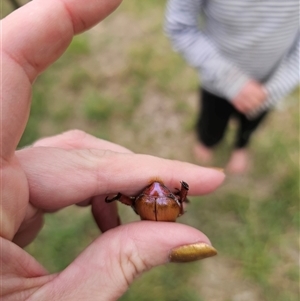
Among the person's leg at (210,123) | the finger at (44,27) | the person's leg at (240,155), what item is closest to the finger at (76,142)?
the finger at (44,27)

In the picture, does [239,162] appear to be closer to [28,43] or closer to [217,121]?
[217,121]

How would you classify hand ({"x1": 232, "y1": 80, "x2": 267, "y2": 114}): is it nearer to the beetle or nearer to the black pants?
the black pants

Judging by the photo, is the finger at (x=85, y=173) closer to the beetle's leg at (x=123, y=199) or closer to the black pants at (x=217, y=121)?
the beetle's leg at (x=123, y=199)

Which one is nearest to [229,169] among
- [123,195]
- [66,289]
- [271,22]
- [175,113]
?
[175,113]

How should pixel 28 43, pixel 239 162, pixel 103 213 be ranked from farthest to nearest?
pixel 239 162, pixel 103 213, pixel 28 43

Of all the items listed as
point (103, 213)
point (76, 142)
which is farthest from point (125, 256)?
point (76, 142)

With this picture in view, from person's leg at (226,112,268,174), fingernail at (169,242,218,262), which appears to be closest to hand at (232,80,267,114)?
person's leg at (226,112,268,174)

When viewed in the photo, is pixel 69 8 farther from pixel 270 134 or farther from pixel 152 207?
pixel 270 134
